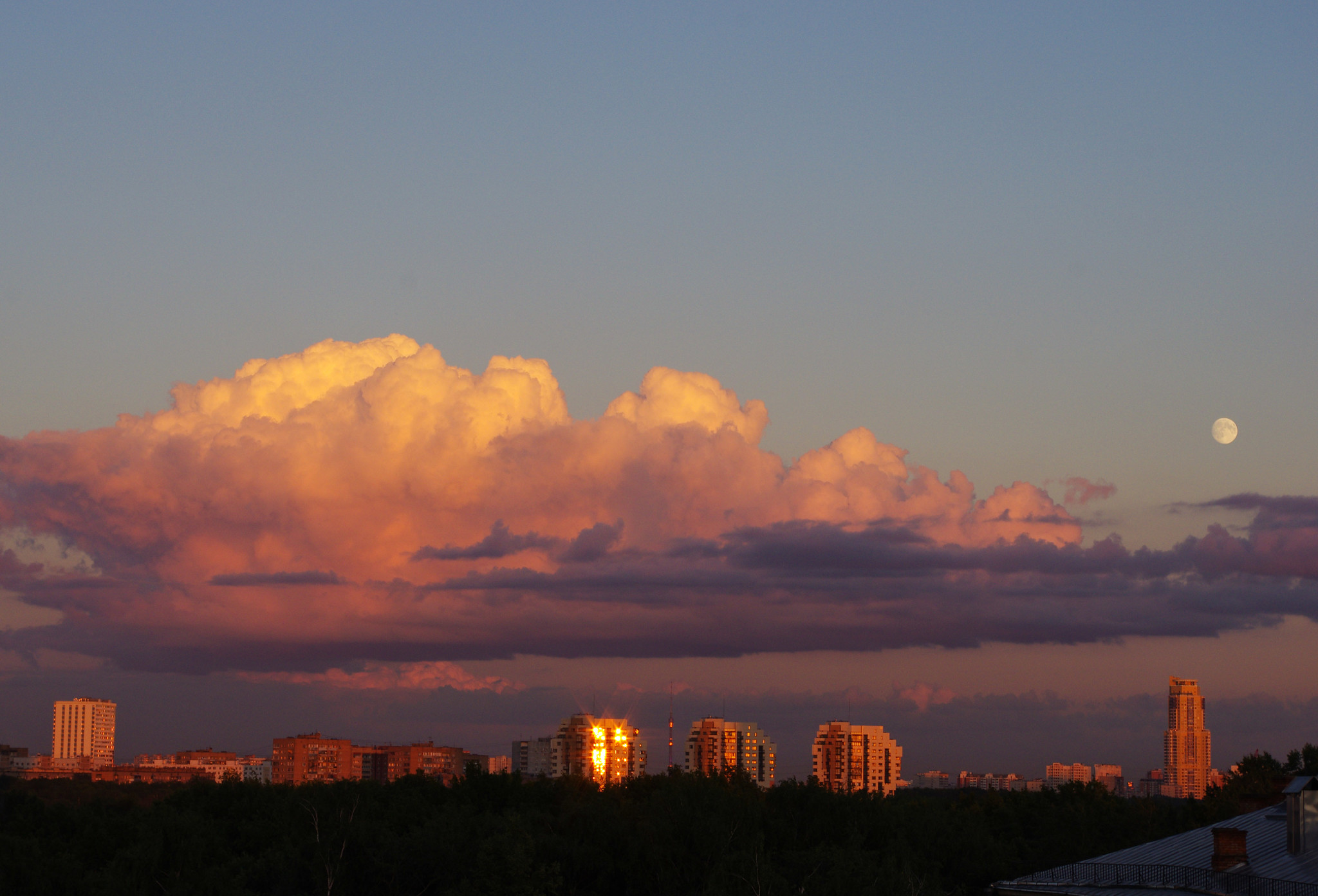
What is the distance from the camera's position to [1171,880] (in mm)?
40156

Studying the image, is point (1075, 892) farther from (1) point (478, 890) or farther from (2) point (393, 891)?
(2) point (393, 891)

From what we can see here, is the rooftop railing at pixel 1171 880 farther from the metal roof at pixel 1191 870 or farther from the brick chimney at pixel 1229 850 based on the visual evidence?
the brick chimney at pixel 1229 850

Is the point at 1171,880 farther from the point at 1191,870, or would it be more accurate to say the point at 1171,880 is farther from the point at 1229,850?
the point at 1229,850

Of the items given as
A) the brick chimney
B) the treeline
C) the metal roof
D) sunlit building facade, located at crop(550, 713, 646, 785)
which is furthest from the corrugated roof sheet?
sunlit building facade, located at crop(550, 713, 646, 785)

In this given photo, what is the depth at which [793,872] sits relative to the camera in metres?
61.7

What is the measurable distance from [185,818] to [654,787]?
3069 centimetres

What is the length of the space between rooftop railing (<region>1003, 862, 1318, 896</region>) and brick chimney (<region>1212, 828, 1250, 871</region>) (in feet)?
1.38

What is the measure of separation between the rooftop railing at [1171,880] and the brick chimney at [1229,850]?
1.38ft

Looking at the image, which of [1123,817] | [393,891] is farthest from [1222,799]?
[393,891]

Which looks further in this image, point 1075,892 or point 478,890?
point 478,890

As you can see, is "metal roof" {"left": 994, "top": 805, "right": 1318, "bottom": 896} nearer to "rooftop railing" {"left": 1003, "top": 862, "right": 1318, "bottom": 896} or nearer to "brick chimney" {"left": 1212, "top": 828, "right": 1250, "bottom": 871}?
"rooftop railing" {"left": 1003, "top": 862, "right": 1318, "bottom": 896}

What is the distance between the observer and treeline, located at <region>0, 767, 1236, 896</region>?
6000 cm

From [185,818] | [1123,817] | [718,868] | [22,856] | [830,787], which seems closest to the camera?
[718,868]

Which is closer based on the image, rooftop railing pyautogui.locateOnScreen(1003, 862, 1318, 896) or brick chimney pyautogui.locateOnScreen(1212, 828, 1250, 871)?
rooftop railing pyautogui.locateOnScreen(1003, 862, 1318, 896)
